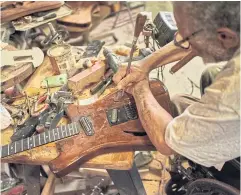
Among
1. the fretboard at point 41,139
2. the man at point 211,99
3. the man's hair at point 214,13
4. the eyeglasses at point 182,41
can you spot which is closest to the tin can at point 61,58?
the fretboard at point 41,139

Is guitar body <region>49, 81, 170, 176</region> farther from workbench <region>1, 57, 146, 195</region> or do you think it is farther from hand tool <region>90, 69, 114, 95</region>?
hand tool <region>90, 69, 114, 95</region>

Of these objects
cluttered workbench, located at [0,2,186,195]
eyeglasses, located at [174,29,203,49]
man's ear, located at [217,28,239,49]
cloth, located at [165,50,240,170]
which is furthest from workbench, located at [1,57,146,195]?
man's ear, located at [217,28,239,49]

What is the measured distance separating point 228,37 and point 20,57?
1037 millimetres

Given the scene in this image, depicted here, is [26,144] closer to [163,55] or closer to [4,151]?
[4,151]

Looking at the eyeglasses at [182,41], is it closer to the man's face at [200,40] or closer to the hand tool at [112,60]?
the man's face at [200,40]

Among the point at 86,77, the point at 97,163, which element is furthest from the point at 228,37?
the point at 86,77

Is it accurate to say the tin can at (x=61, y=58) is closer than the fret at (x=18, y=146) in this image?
No

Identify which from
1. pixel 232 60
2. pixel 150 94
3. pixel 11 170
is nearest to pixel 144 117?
pixel 150 94

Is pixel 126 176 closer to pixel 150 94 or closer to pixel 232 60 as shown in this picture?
pixel 150 94

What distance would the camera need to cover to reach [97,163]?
3.97 ft

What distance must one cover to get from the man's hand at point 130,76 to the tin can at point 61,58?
0.95 feet

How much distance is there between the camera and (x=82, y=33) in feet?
8.92

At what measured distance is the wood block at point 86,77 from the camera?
1488 mm

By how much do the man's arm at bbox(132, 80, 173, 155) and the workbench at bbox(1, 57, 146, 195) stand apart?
0.12 metres
